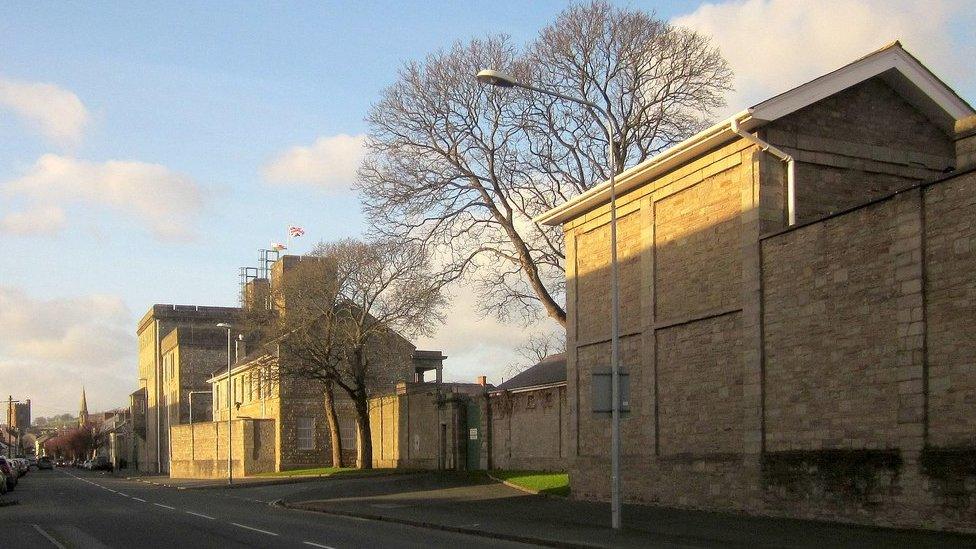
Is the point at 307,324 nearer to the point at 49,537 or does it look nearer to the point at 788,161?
the point at 49,537

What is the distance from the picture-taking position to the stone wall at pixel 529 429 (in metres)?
37.2

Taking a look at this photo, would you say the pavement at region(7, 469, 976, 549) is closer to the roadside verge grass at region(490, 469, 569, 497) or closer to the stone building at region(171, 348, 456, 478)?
the roadside verge grass at region(490, 469, 569, 497)

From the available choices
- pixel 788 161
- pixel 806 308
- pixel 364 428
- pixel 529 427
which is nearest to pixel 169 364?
pixel 364 428

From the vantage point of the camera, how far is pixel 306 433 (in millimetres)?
63250

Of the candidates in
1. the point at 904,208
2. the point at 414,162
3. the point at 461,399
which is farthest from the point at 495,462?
the point at 904,208

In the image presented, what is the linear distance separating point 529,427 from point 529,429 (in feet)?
0.25

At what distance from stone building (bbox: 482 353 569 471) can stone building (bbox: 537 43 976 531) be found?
20.9ft

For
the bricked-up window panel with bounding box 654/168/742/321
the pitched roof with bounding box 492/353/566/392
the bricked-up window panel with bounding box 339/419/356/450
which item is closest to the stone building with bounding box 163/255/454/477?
the bricked-up window panel with bounding box 339/419/356/450

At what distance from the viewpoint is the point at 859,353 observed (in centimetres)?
1980

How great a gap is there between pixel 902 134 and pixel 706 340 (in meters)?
6.35

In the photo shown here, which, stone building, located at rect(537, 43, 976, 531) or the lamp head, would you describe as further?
the lamp head

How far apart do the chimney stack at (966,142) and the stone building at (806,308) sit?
3 centimetres

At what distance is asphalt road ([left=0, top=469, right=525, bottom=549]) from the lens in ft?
64.8

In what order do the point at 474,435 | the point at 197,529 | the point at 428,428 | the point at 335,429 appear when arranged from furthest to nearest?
the point at 335,429, the point at 428,428, the point at 474,435, the point at 197,529
